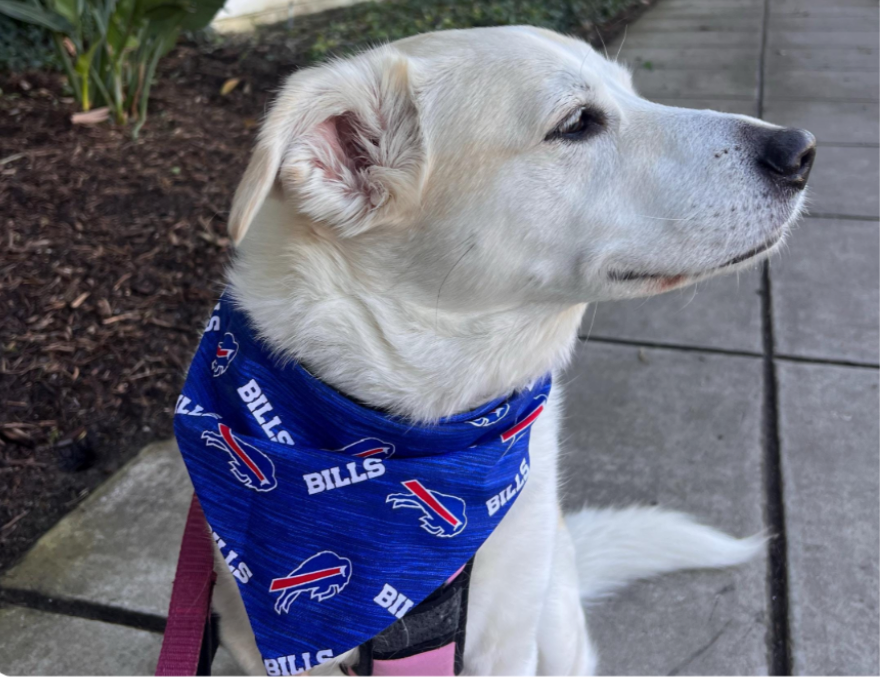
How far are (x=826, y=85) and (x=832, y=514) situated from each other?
4939 mm

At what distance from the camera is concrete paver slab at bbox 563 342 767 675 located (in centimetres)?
212

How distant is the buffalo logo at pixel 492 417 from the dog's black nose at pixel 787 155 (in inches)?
32.7

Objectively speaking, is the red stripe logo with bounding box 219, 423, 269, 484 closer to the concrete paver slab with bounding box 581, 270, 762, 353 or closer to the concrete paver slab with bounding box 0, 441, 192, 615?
the concrete paver slab with bounding box 0, 441, 192, 615

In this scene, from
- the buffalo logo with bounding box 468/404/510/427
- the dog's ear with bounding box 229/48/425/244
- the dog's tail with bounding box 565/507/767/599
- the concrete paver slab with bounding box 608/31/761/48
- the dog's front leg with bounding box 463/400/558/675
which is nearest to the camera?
the dog's ear with bounding box 229/48/425/244

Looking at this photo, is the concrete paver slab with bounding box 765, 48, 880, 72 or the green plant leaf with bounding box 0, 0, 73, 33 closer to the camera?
the green plant leaf with bounding box 0, 0, 73, 33

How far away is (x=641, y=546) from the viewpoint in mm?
2254

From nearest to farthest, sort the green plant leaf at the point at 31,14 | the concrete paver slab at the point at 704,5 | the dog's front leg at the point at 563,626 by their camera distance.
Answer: the dog's front leg at the point at 563,626, the green plant leaf at the point at 31,14, the concrete paver slab at the point at 704,5

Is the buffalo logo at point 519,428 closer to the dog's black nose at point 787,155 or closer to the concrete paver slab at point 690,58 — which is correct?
the dog's black nose at point 787,155

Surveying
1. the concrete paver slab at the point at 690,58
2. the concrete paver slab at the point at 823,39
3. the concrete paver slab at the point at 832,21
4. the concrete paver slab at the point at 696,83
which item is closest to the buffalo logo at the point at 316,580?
the concrete paver slab at the point at 696,83

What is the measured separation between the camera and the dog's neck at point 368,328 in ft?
5.32

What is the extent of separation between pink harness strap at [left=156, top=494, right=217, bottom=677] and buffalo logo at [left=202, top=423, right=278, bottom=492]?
10.8 inches

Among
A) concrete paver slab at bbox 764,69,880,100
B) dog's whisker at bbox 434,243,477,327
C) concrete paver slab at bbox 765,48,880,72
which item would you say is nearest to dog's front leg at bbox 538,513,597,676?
dog's whisker at bbox 434,243,477,327

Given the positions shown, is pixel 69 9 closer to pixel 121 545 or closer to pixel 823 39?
pixel 121 545

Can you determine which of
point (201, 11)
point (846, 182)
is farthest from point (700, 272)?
point (846, 182)
